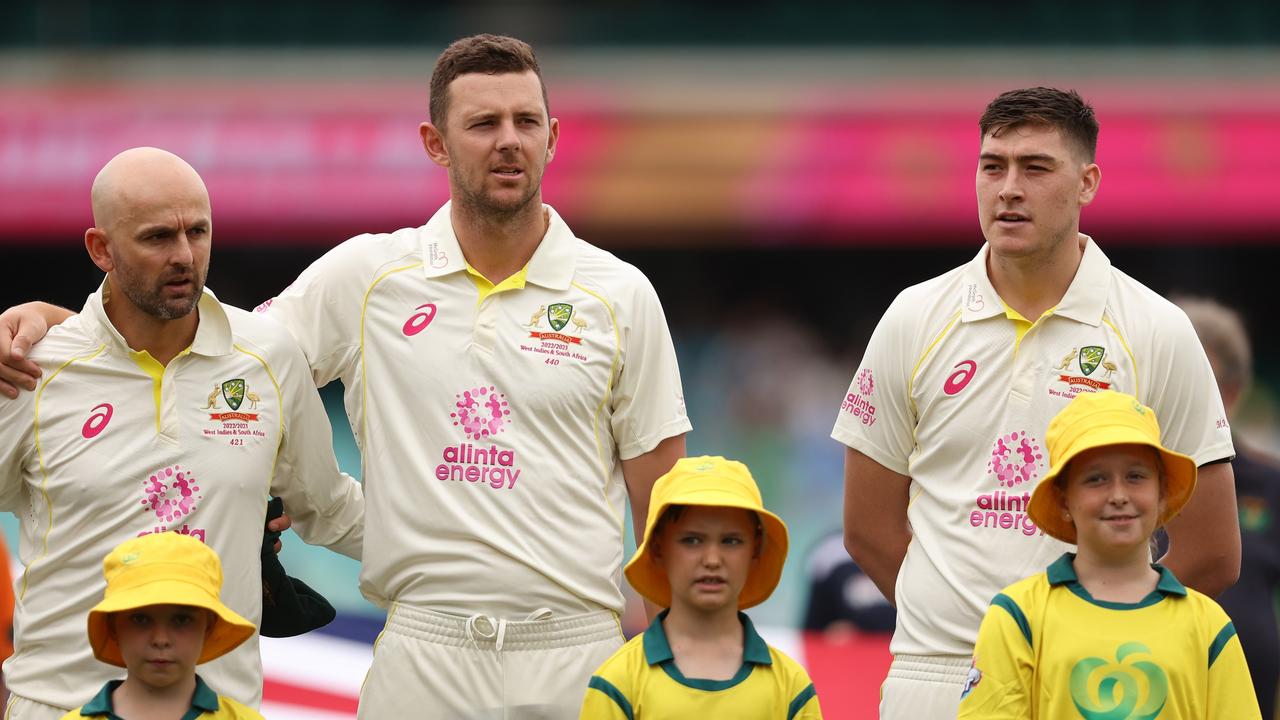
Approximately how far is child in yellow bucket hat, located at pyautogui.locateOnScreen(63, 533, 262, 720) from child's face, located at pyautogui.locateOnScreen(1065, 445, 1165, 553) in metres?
1.81

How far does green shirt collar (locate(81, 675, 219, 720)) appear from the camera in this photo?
420cm

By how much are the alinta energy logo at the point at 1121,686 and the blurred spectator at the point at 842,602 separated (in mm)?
3030

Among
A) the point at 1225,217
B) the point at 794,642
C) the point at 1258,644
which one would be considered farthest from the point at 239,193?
the point at 1258,644

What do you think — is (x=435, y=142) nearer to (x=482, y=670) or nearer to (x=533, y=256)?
(x=533, y=256)

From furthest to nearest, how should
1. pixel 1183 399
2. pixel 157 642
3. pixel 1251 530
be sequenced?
pixel 1251 530, pixel 1183 399, pixel 157 642

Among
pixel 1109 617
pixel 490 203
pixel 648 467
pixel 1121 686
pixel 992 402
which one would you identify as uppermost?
pixel 490 203

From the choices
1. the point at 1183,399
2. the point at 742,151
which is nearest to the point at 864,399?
the point at 1183,399

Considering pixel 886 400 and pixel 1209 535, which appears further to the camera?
pixel 886 400

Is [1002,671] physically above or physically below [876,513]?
below

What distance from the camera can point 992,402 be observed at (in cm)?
466

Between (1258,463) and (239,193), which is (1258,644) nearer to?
(1258,463)

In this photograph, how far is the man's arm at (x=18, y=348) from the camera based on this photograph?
4.52 metres

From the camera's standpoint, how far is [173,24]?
64.6 ft

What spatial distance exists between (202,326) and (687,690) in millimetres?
1440
